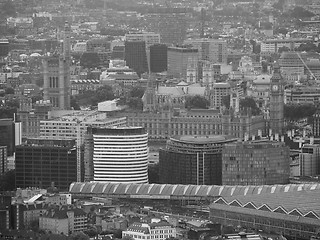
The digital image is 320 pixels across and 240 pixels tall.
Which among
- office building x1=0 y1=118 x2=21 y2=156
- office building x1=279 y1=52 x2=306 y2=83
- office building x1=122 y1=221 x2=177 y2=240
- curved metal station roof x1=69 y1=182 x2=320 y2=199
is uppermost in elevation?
office building x1=0 y1=118 x2=21 y2=156

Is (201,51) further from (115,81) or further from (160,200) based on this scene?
(160,200)

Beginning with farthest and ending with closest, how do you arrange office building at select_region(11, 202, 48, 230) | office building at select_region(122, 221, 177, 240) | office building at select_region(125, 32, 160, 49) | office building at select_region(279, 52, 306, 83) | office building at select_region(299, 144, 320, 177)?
office building at select_region(125, 32, 160, 49)
office building at select_region(279, 52, 306, 83)
office building at select_region(299, 144, 320, 177)
office building at select_region(11, 202, 48, 230)
office building at select_region(122, 221, 177, 240)

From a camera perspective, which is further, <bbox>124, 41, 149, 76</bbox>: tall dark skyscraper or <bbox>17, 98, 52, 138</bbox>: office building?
<bbox>124, 41, 149, 76</bbox>: tall dark skyscraper

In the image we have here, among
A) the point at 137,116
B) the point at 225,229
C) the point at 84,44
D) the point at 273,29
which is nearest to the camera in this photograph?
the point at 225,229

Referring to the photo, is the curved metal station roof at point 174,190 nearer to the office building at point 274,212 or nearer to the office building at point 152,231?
the office building at point 274,212

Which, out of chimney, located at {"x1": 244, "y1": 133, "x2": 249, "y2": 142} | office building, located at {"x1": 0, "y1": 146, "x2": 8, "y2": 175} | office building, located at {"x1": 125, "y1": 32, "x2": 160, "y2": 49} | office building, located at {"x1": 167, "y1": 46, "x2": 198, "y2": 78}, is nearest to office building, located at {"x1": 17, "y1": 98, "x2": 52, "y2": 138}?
office building, located at {"x1": 0, "y1": 146, "x2": 8, "y2": 175}

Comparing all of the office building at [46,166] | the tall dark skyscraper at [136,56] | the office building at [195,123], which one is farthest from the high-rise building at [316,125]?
the tall dark skyscraper at [136,56]

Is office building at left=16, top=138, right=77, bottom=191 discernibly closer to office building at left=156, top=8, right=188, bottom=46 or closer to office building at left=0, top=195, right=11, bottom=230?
office building at left=0, top=195, right=11, bottom=230

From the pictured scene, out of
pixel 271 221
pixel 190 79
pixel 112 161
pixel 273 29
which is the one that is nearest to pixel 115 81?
pixel 190 79
